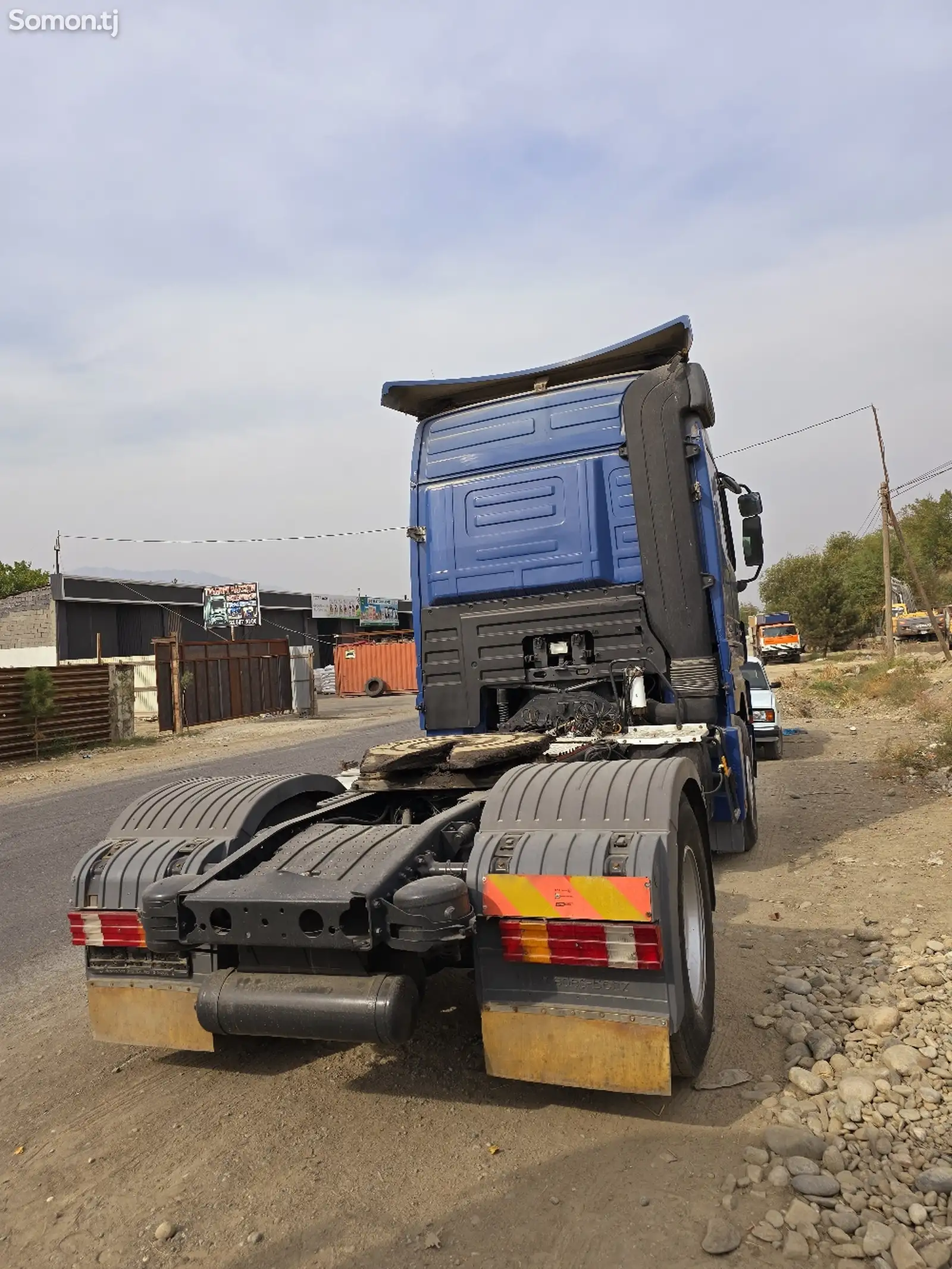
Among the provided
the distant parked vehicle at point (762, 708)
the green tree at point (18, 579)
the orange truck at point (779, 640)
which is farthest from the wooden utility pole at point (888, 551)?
the green tree at point (18, 579)

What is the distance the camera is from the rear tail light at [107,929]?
3.42 meters

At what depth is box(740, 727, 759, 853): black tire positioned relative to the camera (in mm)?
6336

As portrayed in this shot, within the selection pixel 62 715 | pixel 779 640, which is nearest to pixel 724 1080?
pixel 62 715

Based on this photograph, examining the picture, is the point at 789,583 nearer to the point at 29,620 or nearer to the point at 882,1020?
the point at 29,620

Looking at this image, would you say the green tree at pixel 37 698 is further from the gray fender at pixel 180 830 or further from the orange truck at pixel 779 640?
the orange truck at pixel 779 640

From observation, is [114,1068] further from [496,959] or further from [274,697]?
[274,697]

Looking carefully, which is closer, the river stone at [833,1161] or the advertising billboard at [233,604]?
the river stone at [833,1161]

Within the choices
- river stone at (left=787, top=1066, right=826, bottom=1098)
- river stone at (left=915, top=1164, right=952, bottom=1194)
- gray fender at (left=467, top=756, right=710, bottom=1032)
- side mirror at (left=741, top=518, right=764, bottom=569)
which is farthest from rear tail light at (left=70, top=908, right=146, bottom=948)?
side mirror at (left=741, top=518, right=764, bottom=569)

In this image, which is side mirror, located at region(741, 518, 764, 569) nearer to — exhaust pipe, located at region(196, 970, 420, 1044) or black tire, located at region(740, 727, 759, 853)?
black tire, located at region(740, 727, 759, 853)

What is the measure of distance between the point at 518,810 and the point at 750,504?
477 centimetres

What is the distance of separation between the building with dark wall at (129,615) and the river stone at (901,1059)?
32679 millimetres

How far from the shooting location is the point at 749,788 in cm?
661

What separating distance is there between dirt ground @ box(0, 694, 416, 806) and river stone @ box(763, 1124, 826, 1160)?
1275 cm

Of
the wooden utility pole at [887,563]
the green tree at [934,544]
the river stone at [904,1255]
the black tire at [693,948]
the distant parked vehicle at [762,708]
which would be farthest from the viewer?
the green tree at [934,544]
